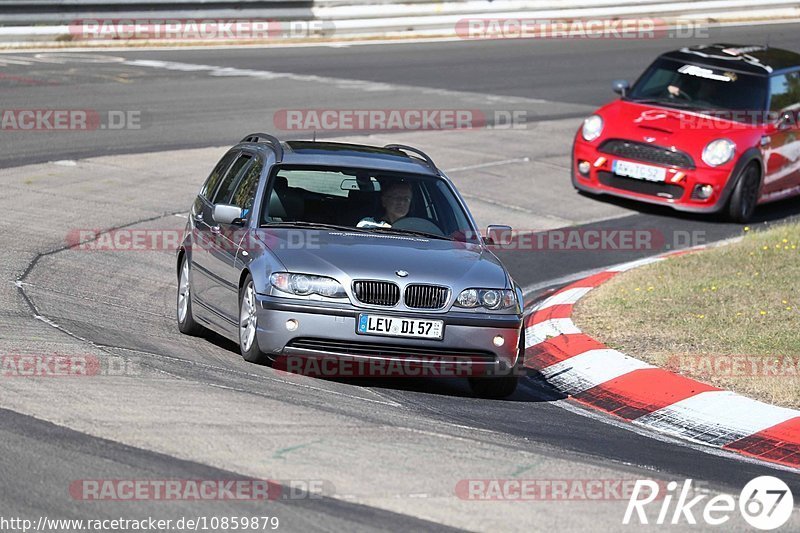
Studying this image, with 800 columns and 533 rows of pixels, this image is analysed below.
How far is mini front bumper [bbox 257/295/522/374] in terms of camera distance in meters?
8.24

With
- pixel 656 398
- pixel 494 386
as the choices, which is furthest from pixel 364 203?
pixel 656 398

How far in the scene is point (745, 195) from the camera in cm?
1661

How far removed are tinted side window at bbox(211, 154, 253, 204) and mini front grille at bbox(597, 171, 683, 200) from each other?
288 inches

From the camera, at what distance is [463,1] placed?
102ft

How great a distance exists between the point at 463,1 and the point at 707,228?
51.9ft

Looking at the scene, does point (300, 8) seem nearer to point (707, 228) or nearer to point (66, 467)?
point (707, 228)

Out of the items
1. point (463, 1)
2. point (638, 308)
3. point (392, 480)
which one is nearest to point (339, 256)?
point (392, 480)

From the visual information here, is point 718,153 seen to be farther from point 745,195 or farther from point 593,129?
point 593,129
